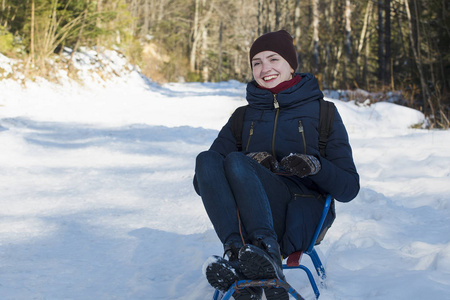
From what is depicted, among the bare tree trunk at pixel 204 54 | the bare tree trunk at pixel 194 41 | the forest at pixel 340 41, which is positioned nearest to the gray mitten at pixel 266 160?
the forest at pixel 340 41

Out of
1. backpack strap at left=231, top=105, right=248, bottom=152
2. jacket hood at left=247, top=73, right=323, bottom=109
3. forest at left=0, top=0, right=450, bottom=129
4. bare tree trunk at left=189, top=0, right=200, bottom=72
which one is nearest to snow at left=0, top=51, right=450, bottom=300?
backpack strap at left=231, top=105, right=248, bottom=152

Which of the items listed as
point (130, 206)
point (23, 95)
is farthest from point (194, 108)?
point (130, 206)

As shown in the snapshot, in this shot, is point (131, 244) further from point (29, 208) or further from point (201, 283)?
point (29, 208)

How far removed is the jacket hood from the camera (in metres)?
2.35

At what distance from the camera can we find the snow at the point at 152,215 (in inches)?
99.1

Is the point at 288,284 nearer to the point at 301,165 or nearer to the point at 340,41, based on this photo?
the point at 301,165

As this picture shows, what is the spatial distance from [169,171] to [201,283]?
122 inches

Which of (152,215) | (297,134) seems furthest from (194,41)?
(297,134)

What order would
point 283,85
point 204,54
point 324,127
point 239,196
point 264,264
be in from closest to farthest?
point 264,264 → point 239,196 → point 324,127 → point 283,85 → point 204,54

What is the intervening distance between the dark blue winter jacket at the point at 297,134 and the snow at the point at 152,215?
529mm

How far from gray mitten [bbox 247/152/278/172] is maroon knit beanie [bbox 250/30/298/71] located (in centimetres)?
60

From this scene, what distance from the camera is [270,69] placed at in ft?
8.09

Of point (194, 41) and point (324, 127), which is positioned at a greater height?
point (194, 41)

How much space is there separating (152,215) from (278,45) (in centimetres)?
214
